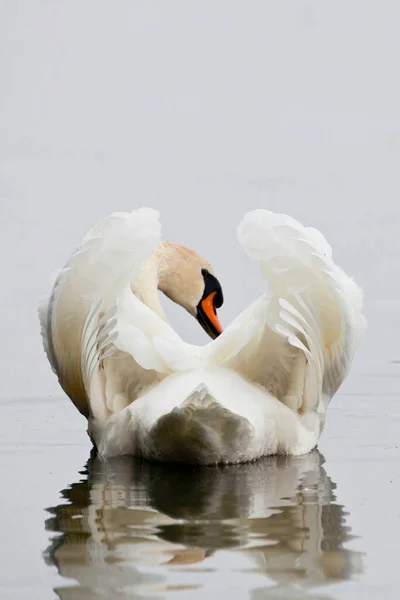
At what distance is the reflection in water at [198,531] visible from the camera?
5250 mm

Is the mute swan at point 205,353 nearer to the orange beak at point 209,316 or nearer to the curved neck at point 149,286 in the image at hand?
the curved neck at point 149,286

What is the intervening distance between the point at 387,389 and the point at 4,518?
5.15 m

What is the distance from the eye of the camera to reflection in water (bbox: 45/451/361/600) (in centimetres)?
525

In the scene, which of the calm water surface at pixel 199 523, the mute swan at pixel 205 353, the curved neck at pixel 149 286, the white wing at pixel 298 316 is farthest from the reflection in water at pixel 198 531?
the curved neck at pixel 149 286

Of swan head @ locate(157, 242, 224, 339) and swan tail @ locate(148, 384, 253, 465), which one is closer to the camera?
swan tail @ locate(148, 384, 253, 465)

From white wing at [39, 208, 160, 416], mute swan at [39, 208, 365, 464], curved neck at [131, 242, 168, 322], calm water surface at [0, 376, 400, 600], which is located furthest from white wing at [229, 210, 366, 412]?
curved neck at [131, 242, 168, 322]

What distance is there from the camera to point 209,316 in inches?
424

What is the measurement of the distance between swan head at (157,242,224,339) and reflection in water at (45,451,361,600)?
8.94ft

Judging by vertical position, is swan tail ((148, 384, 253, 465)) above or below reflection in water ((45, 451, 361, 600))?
above

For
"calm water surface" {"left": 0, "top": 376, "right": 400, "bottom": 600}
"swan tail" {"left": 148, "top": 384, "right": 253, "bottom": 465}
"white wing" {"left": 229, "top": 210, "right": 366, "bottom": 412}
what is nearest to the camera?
"calm water surface" {"left": 0, "top": 376, "right": 400, "bottom": 600}

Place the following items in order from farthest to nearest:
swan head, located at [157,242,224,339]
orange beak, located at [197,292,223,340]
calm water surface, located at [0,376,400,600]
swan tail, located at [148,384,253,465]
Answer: orange beak, located at [197,292,223,340] → swan head, located at [157,242,224,339] → swan tail, located at [148,384,253,465] → calm water surface, located at [0,376,400,600]

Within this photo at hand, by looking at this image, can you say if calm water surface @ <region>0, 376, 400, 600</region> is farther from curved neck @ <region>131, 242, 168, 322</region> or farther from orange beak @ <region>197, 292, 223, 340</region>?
orange beak @ <region>197, 292, 223, 340</region>

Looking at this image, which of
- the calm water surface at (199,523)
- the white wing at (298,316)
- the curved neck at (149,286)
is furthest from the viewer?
the curved neck at (149,286)

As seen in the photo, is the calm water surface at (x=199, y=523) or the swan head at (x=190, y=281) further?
the swan head at (x=190, y=281)
